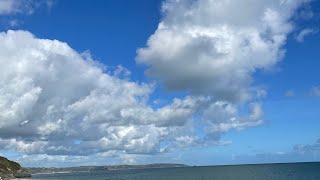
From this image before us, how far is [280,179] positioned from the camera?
182625mm

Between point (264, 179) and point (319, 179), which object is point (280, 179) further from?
point (319, 179)

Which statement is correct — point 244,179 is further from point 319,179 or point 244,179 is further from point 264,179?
point 319,179

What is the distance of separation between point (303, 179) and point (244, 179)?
92.2ft

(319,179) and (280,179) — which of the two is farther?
(280,179)

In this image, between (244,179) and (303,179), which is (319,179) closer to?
(303,179)

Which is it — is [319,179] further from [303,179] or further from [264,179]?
[264,179]

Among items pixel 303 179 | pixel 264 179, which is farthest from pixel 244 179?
pixel 303 179

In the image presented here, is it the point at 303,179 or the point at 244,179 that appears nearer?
the point at 303,179

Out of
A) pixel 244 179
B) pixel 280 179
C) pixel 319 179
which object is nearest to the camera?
pixel 319 179

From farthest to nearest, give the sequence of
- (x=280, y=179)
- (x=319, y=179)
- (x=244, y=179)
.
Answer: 1. (x=244, y=179)
2. (x=280, y=179)
3. (x=319, y=179)

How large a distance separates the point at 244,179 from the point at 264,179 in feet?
36.9

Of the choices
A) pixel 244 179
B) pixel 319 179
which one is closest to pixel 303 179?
pixel 319 179

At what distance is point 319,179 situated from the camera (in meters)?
168

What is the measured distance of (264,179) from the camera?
611 ft
